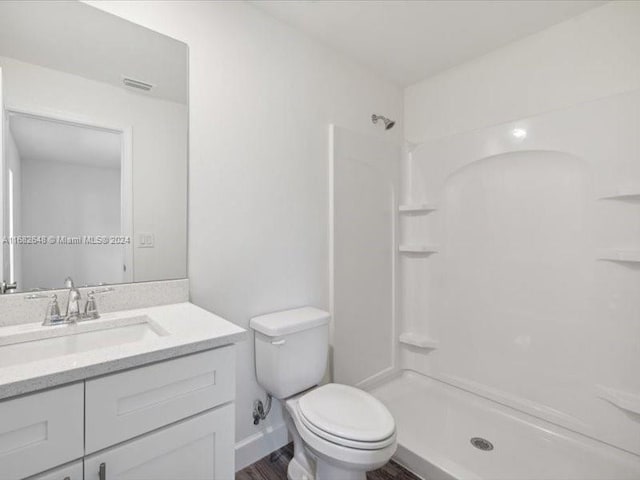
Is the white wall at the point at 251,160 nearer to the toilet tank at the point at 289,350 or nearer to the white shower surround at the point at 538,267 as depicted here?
the toilet tank at the point at 289,350

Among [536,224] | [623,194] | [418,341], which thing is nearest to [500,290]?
[536,224]

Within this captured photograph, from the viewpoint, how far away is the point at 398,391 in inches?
92.0

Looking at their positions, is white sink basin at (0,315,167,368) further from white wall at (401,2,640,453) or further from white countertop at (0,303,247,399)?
white wall at (401,2,640,453)

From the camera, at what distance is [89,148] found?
1264 millimetres

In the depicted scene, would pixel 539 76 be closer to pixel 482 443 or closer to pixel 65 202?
pixel 482 443

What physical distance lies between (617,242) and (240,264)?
6.25 feet

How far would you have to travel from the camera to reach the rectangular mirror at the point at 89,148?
113cm

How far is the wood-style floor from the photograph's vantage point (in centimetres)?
160

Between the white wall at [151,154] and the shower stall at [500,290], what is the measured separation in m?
0.92

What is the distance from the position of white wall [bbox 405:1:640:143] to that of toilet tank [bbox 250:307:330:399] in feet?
5.62

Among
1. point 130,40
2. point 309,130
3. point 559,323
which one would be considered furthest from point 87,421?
point 559,323

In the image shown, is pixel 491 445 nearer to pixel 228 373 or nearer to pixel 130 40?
pixel 228 373

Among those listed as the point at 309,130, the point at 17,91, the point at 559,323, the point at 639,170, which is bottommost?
the point at 559,323

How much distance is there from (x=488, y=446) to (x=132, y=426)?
1800mm
